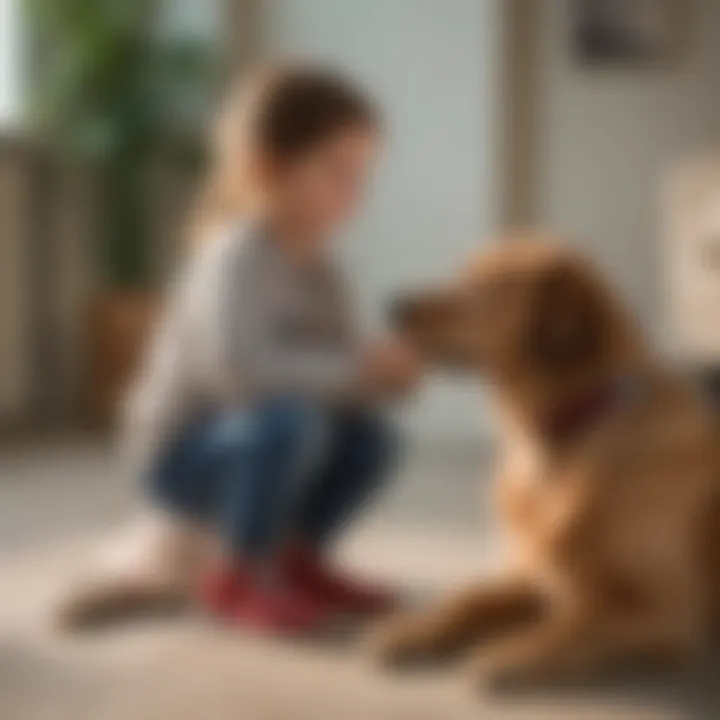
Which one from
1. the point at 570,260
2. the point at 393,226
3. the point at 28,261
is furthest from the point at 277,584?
the point at 28,261

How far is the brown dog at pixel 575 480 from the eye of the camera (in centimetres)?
148

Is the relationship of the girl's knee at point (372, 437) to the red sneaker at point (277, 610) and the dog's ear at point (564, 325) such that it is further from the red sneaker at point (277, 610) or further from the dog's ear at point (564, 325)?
the dog's ear at point (564, 325)

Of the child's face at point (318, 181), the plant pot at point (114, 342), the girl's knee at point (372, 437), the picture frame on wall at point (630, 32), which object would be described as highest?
the picture frame on wall at point (630, 32)

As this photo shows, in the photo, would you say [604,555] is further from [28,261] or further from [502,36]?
[28,261]

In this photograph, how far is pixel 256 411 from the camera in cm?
174

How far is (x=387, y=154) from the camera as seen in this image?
343 centimetres

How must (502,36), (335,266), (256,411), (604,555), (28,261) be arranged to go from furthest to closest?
(28,261)
(502,36)
(335,266)
(256,411)
(604,555)

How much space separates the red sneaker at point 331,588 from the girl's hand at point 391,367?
0.82 ft

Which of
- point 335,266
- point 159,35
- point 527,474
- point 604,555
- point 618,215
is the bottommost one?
point 604,555

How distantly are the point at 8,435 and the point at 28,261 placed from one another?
474 mm

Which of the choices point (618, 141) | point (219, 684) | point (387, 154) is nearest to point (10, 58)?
point (387, 154)

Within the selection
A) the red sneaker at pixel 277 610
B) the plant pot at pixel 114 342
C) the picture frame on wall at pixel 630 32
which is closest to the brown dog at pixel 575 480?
the red sneaker at pixel 277 610

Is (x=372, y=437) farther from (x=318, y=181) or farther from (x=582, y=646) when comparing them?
(x=582, y=646)

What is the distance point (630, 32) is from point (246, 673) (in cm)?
235
